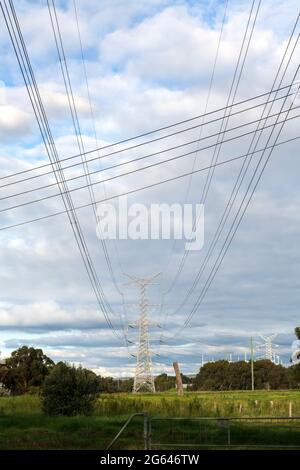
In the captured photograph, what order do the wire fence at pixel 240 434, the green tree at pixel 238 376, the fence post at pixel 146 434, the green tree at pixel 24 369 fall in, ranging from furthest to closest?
the green tree at pixel 238 376, the green tree at pixel 24 369, the wire fence at pixel 240 434, the fence post at pixel 146 434

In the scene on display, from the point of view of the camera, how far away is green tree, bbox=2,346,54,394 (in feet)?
293

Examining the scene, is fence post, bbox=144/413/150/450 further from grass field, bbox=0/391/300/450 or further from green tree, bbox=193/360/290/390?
green tree, bbox=193/360/290/390

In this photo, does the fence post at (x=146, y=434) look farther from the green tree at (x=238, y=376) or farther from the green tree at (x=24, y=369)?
the green tree at (x=238, y=376)

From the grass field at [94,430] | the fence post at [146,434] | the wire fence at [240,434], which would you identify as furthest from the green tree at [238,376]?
the fence post at [146,434]

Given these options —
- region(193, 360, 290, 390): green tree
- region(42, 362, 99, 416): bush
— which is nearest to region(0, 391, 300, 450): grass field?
region(42, 362, 99, 416): bush

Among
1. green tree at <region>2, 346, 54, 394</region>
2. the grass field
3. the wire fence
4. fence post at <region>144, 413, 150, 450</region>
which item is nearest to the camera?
fence post at <region>144, 413, 150, 450</region>

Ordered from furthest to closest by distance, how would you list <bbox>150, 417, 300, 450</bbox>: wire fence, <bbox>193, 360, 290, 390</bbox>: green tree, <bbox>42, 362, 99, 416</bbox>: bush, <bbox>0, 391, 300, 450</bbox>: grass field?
<bbox>193, 360, 290, 390</bbox>: green tree
<bbox>42, 362, 99, 416</bbox>: bush
<bbox>150, 417, 300, 450</bbox>: wire fence
<bbox>0, 391, 300, 450</bbox>: grass field

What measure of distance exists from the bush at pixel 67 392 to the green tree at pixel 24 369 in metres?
54.0

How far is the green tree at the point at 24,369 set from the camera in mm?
89250

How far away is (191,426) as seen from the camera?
93.1 ft

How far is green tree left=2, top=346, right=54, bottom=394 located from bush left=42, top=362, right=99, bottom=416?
54.0 meters

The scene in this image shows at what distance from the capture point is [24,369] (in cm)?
8969

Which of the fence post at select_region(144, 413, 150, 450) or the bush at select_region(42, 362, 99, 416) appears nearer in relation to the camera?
the fence post at select_region(144, 413, 150, 450)
